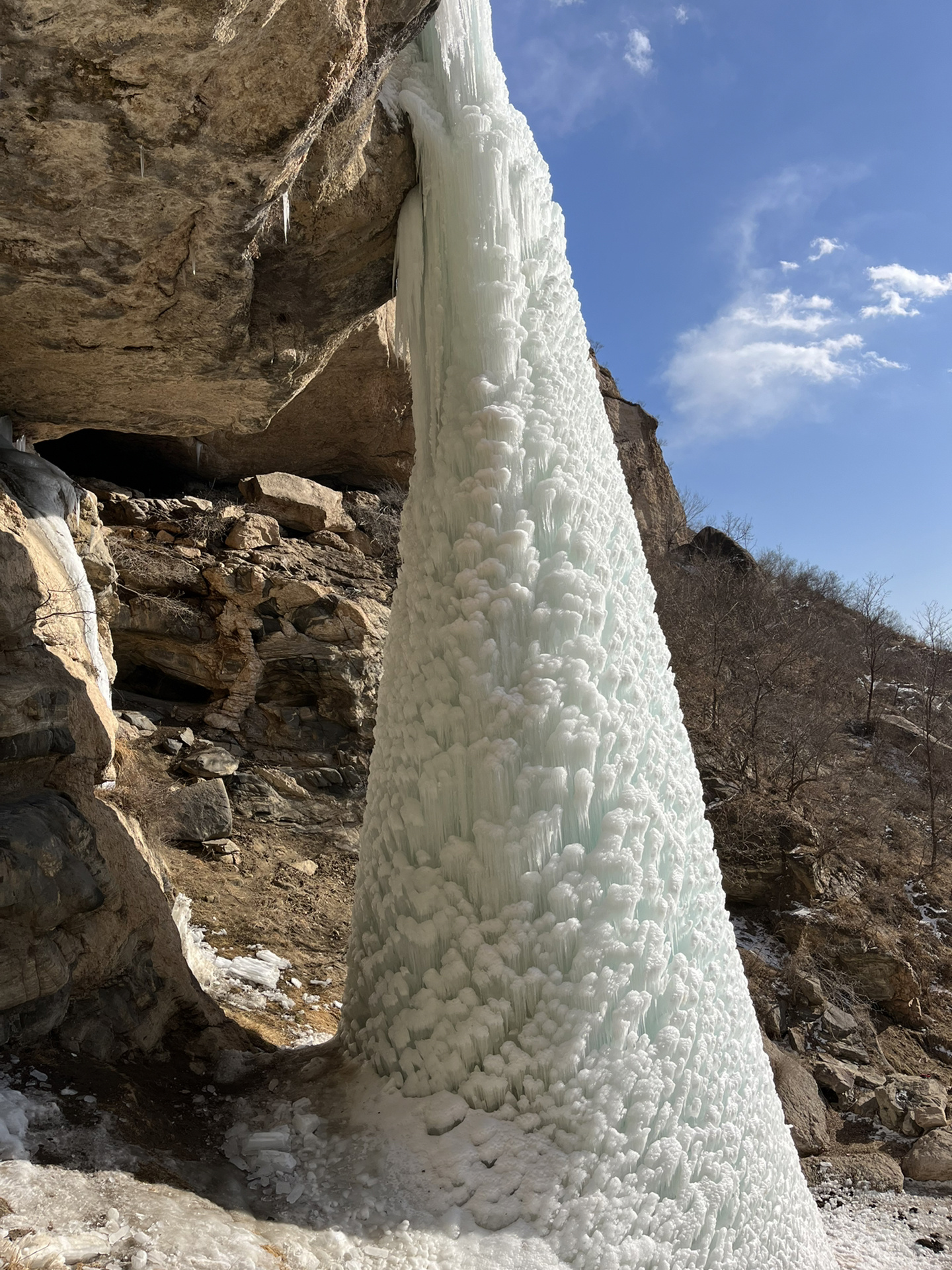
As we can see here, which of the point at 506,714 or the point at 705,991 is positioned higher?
the point at 506,714

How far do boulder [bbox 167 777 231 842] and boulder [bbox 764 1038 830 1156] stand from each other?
4177 mm

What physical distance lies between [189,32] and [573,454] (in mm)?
1677

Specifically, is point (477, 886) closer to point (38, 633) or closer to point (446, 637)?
point (446, 637)

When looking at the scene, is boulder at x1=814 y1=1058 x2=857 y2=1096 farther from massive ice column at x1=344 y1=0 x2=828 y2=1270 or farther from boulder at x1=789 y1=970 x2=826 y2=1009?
massive ice column at x1=344 y1=0 x2=828 y2=1270

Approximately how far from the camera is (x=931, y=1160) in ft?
17.4

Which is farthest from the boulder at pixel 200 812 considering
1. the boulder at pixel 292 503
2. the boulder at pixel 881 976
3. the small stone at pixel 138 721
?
the boulder at pixel 881 976

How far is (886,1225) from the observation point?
15.0ft

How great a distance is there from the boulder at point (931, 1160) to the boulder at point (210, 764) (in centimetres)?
549

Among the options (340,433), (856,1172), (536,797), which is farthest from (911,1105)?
(340,433)

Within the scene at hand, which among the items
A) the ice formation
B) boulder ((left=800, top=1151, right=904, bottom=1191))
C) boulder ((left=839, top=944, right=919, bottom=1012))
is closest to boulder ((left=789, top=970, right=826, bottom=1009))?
boulder ((left=839, top=944, right=919, bottom=1012))

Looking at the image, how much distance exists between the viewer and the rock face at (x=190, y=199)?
2178 millimetres

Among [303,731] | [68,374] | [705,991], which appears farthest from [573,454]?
[303,731]

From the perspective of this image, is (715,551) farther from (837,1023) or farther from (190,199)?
(190,199)

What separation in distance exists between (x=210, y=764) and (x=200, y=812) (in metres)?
0.65
